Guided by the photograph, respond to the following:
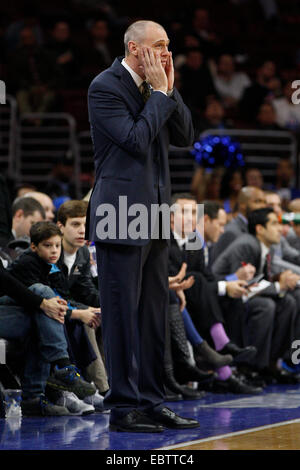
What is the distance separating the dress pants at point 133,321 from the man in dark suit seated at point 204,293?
172cm

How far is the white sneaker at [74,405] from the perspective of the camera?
4.70 m

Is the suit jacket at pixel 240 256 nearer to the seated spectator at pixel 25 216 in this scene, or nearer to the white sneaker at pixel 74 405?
the seated spectator at pixel 25 216

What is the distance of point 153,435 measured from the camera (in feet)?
12.5

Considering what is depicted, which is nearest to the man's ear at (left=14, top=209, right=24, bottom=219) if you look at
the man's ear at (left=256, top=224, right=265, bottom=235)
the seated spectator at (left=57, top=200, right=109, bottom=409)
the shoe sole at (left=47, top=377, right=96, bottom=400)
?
the seated spectator at (left=57, top=200, right=109, bottom=409)

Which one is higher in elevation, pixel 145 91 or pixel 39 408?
pixel 145 91

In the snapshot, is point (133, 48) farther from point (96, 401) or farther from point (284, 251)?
point (284, 251)

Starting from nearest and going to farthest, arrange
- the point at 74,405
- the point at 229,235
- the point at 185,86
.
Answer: the point at 74,405 < the point at 229,235 < the point at 185,86

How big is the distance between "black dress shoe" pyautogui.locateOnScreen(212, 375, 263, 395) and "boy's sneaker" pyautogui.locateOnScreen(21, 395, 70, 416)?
1.40m

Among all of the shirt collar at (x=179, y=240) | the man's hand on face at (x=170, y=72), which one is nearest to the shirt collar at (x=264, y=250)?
the shirt collar at (x=179, y=240)

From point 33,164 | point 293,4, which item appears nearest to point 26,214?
point 33,164

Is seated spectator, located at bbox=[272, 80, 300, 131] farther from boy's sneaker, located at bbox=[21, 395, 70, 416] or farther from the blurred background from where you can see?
boy's sneaker, located at bbox=[21, 395, 70, 416]

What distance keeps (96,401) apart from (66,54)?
7.36m

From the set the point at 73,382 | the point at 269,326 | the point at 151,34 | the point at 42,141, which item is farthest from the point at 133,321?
the point at 42,141

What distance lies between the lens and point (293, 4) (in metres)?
13.9
